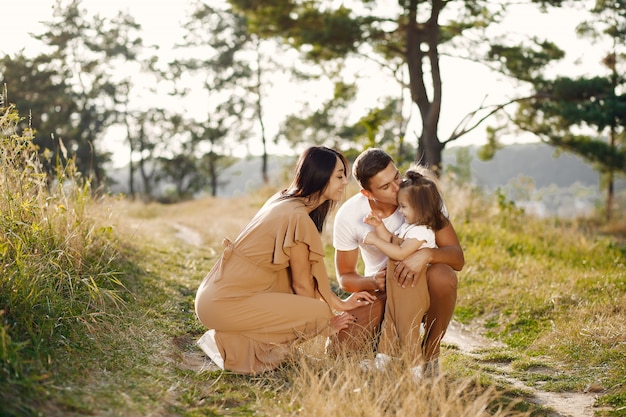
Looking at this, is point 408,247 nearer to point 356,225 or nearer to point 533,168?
point 356,225

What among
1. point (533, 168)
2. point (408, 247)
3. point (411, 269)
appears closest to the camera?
point (411, 269)

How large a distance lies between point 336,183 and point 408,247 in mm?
587

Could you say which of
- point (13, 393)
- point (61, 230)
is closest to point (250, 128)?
point (61, 230)

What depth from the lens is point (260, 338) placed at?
368cm

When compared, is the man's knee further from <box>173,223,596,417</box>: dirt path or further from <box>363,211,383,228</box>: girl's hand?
<box>173,223,596,417</box>: dirt path

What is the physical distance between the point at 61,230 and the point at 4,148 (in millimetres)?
840

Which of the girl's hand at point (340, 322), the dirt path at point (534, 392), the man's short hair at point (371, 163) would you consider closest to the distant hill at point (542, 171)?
the dirt path at point (534, 392)

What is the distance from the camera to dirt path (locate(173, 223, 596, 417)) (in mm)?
3354

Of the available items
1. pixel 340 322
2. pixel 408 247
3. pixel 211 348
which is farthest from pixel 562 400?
pixel 211 348

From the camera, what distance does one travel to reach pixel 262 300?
3.63m

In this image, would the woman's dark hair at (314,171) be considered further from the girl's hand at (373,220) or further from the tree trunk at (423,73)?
the tree trunk at (423,73)

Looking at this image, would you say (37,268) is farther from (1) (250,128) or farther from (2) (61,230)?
(1) (250,128)

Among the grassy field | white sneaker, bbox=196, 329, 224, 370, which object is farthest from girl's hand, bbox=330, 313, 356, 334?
white sneaker, bbox=196, 329, 224, 370

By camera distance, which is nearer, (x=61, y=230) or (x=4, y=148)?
(x=4, y=148)
